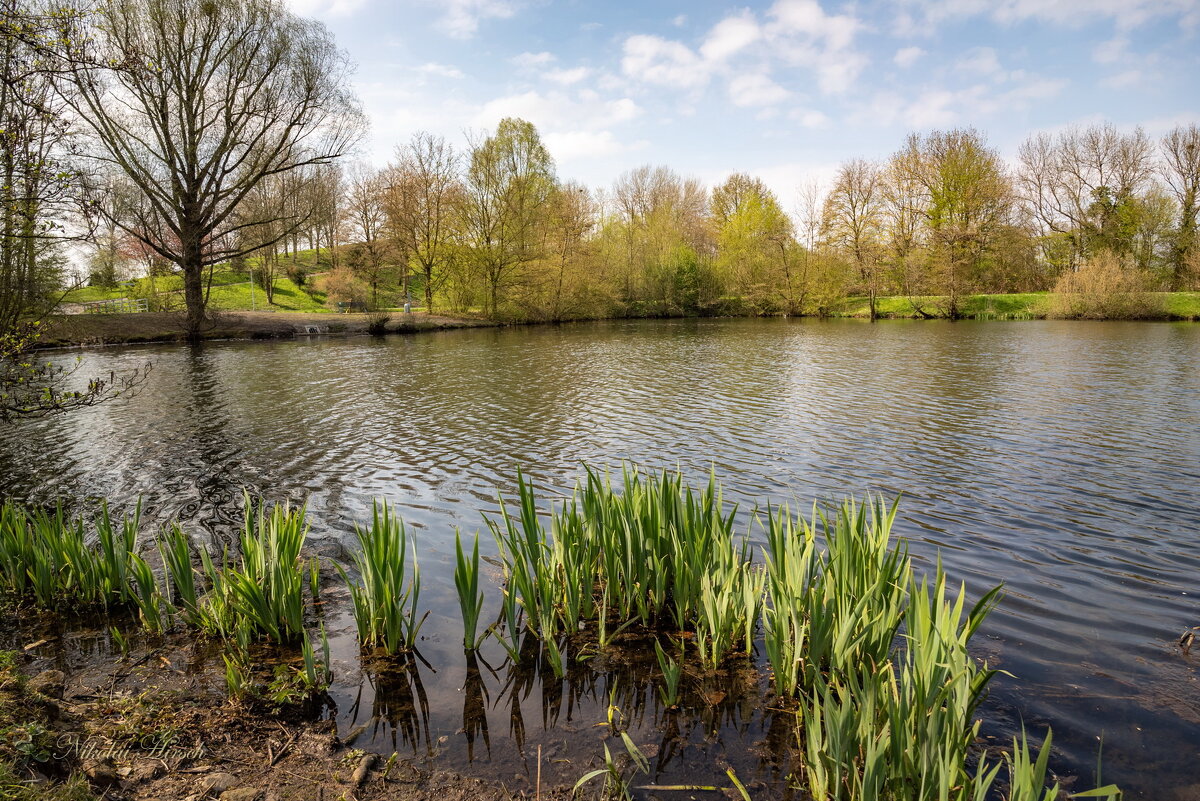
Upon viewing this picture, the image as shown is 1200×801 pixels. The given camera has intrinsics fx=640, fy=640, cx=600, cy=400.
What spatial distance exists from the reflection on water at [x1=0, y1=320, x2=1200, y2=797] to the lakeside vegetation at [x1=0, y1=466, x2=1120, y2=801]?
1.02ft

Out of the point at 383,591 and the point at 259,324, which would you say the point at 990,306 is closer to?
the point at 259,324

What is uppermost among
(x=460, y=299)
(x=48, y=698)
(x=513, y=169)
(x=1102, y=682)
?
(x=513, y=169)

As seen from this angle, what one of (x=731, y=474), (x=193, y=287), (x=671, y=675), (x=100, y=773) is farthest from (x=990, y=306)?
(x=100, y=773)

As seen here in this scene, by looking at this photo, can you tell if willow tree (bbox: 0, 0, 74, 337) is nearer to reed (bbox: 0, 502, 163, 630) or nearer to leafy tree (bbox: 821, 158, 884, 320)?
reed (bbox: 0, 502, 163, 630)

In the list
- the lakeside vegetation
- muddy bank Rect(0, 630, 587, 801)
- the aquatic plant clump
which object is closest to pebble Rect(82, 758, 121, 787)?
muddy bank Rect(0, 630, 587, 801)

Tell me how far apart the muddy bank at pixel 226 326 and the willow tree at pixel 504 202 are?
4.68m

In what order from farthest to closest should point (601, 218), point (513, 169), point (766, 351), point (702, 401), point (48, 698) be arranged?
point (601, 218)
point (513, 169)
point (766, 351)
point (702, 401)
point (48, 698)

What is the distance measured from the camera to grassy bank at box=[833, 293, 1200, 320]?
127 feet

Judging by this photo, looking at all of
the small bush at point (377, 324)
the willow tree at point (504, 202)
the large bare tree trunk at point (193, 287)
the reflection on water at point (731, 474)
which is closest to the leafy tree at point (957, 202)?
the reflection on water at point (731, 474)

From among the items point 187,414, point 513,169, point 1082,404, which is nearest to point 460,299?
point 513,169

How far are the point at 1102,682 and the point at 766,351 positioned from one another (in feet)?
76.9

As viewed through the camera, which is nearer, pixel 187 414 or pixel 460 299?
pixel 187 414

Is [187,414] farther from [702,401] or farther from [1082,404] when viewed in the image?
[1082,404]

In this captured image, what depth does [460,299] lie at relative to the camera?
4725cm
